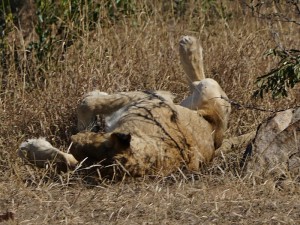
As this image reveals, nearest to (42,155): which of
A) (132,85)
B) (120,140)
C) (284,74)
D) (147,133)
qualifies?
(120,140)

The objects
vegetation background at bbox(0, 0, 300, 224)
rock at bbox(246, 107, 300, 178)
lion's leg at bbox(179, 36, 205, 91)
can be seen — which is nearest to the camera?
vegetation background at bbox(0, 0, 300, 224)

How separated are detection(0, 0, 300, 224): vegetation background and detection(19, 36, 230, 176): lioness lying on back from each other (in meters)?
0.13

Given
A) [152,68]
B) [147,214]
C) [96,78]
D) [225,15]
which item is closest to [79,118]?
[96,78]

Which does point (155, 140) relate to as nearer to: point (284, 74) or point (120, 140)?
point (120, 140)

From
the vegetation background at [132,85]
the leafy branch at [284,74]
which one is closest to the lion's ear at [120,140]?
the vegetation background at [132,85]

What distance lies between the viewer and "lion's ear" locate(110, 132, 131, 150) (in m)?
5.05

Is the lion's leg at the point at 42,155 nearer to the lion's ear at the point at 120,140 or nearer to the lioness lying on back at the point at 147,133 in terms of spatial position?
the lioness lying on back at the point at 147,133

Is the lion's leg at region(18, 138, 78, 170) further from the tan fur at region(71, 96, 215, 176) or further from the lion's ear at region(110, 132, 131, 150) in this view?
the lion's ear at region(110, 132, 131, 150)

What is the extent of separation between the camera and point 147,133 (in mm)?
5352

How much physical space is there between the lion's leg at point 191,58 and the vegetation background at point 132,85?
0.85ft

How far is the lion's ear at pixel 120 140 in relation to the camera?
199 inches

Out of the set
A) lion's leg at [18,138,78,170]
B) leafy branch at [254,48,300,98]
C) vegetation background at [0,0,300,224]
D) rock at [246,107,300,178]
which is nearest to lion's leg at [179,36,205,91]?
vegetation background at [0,0,300,224]

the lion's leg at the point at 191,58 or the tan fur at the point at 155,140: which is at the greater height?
the lion's leg at the point at 191,58

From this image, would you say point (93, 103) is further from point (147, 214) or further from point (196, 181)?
point (147, 214)
